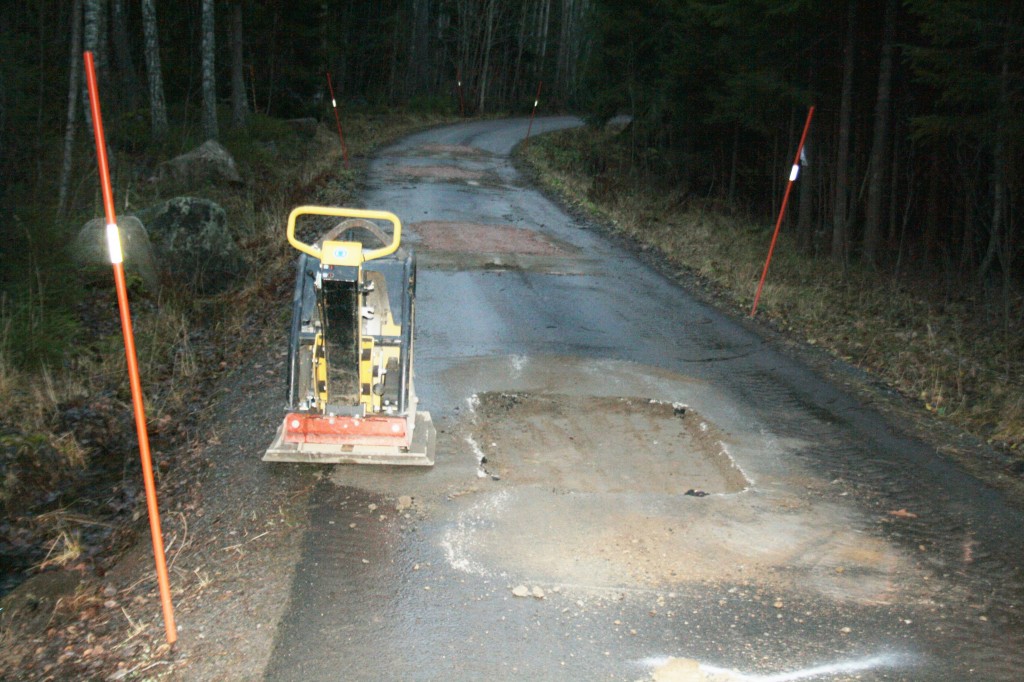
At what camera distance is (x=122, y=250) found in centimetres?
1230

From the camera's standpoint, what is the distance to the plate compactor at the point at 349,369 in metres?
5.98

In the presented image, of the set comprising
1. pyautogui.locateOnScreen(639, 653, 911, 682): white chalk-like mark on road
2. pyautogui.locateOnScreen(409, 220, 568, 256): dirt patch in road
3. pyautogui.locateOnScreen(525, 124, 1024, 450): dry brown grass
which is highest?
pyautogui.locateOnScreen(409, 220, 568, 256): dirt patch in road

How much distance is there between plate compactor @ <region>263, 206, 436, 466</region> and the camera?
5984 mm

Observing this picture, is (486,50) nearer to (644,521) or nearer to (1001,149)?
(1001,149)

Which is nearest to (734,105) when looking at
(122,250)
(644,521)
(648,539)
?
(122,250)

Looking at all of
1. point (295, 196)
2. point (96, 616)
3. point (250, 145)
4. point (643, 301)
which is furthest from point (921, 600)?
point (250, 145)

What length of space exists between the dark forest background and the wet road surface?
4.79 m

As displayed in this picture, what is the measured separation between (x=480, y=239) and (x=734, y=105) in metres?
5.73

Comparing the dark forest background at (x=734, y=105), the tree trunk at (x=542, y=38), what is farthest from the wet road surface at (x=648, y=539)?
the tree trunk at (x=542, y=38)

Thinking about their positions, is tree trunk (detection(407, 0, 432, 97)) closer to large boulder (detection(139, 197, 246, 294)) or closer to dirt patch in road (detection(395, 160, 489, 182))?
dirt patch in road (detection(395, 160, 489, 182))

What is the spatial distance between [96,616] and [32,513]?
2.16m

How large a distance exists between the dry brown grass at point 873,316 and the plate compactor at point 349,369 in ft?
17.8

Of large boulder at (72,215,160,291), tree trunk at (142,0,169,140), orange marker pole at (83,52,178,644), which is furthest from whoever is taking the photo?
tree trunk at (142,0,169,140)

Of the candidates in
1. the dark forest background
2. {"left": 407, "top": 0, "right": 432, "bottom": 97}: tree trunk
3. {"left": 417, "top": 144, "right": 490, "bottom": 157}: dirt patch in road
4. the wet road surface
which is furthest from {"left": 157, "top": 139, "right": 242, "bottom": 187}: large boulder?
{"left": 407, "top": 0, "right": 432, "bottom": 97}: tree trunk
